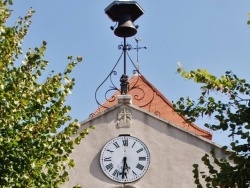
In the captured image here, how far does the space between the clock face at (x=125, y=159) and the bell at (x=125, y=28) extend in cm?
291

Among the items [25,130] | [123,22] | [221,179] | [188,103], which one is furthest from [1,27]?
[123,22]

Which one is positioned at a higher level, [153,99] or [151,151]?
[153,99]

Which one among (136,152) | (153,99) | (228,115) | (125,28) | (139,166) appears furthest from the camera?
(153,99)

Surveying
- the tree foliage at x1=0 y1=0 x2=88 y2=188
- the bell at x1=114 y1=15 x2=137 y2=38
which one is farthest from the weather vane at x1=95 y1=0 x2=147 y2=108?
the tree foliage at x1=0 y1=0 x2=88 y2=188

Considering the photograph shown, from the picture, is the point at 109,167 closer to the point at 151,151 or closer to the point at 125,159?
the point at 125,159

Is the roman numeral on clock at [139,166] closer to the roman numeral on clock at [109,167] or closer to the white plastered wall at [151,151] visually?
the white plastered wall at [151,151]

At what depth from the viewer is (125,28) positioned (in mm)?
16703

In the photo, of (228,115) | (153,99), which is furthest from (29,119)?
(153,99)

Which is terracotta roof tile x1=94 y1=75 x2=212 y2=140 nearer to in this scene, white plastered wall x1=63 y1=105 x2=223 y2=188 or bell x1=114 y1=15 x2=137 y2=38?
bell x1=114 y1=15 x2=137 y2=38

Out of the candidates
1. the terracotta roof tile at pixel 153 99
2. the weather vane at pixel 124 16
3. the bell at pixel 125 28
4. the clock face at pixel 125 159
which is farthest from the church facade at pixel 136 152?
the terracotta roof tile at pixel 153 99

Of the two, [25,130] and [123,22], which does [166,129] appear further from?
[25,130]

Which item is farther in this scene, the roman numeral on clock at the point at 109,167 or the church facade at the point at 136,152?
the roman numeral on clock at the point at 109,167

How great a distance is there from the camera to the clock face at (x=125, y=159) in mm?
14594

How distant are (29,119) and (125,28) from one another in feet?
19.8
